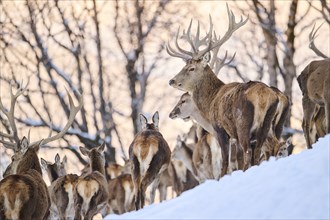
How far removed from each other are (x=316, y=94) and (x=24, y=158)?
4.00 m

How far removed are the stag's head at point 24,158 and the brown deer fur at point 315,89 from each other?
3.70m

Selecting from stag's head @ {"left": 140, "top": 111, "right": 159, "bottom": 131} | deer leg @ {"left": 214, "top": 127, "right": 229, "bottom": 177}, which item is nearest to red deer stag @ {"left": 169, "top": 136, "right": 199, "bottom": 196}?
stag's head @ {"left": 140, "top": 111, "right": 159, "bottom": 131}

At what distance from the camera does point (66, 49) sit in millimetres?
23000

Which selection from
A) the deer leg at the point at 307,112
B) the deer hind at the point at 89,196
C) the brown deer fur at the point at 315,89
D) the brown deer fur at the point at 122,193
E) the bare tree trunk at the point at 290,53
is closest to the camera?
the brown deer fur at the point at 315,89

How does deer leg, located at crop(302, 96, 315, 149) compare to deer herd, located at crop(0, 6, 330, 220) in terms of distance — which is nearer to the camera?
deer herd, located at crop(0, 6, 330, 220)

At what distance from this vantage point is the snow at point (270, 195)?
23.5 feet

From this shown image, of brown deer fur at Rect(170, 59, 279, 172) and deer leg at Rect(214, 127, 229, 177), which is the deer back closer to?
brown deer fur at Rect(170, 59, 279, 172)

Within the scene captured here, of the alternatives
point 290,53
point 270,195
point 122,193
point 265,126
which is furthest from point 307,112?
point 290,53

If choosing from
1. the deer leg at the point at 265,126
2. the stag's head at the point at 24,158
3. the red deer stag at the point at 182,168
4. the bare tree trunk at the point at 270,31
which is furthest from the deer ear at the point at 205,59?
the bare tree trunk at the point at 270,31

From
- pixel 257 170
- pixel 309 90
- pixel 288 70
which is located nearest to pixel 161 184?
pixel 288 70

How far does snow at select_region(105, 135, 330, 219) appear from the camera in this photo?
23.5 ft

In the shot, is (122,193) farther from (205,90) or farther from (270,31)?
(270,31)

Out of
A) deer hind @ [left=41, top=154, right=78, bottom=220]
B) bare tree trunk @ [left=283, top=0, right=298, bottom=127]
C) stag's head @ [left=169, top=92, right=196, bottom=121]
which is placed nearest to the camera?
deer hind @ [left=41, top=154, right=78, bottom=220]

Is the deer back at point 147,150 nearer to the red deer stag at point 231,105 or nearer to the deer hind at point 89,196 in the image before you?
the deer hind at point 89,196
